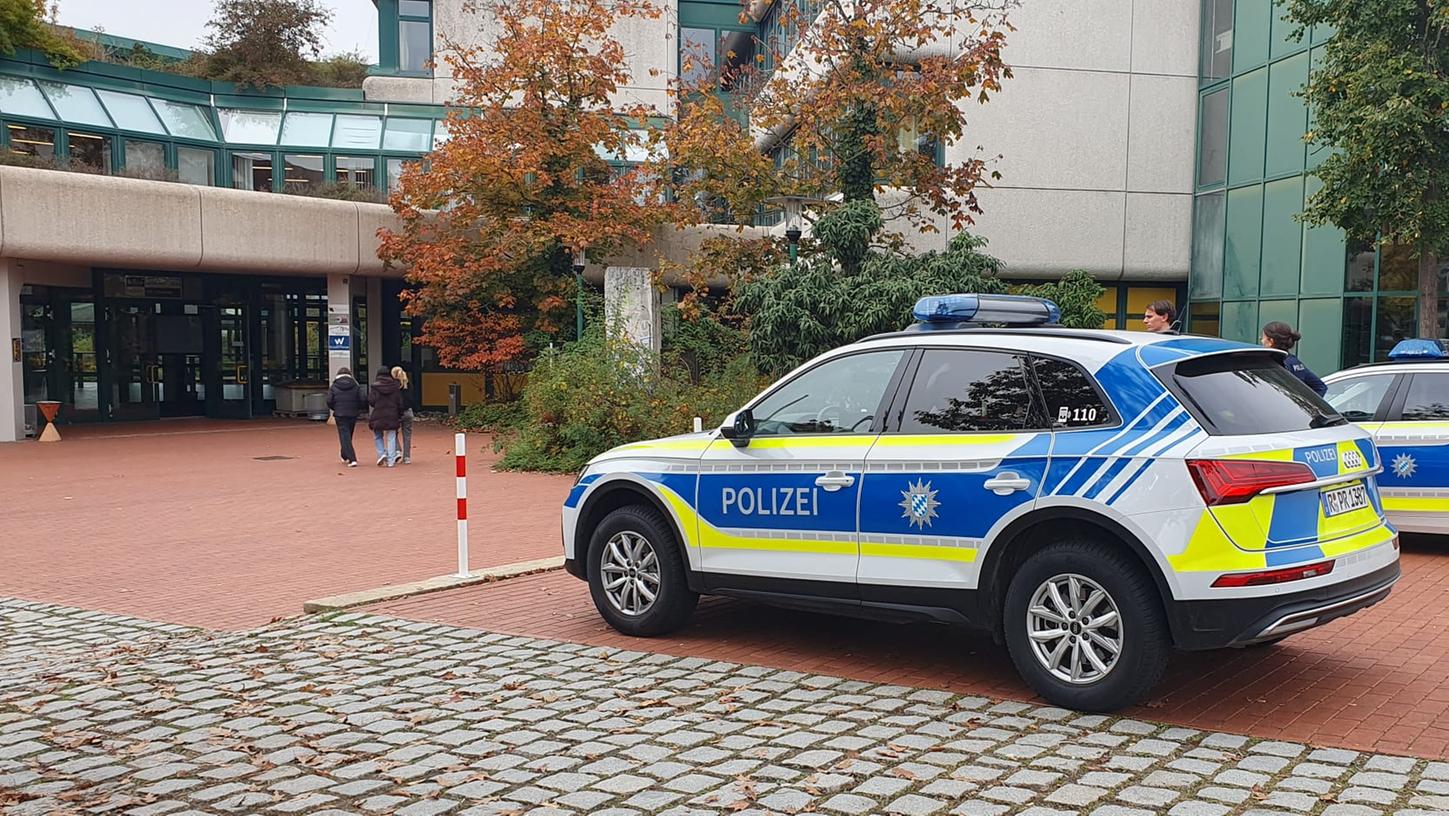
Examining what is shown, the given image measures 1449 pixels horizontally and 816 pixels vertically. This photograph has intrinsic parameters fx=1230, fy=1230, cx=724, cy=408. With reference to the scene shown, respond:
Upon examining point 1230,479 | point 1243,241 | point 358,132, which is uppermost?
point 358,132

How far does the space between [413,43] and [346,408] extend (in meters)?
23.7

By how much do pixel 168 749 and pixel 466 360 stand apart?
21.8m

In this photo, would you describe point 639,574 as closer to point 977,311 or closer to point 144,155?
point 977,311

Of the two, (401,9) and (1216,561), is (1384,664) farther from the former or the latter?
(401,9)

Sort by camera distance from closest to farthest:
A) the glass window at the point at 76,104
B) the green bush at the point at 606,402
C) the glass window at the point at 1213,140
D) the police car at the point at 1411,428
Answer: the police car at the point at 1411,428 < the green bush at the point at 606,402 < the glass window at the point at 1213,140 < the glass window at the point at 76,104

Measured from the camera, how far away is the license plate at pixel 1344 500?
543 centimetres

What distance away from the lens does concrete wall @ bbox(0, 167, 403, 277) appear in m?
22.5

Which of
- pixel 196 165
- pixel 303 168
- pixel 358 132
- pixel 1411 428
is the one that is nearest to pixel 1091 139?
pixel 1411 428

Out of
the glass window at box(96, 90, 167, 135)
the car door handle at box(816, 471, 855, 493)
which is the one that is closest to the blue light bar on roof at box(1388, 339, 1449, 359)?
the car door handle at box(816, 471, 855, 493)

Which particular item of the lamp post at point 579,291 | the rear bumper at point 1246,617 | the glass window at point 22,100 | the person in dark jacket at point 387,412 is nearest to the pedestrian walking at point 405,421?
the person in dark jacket at point 387,412

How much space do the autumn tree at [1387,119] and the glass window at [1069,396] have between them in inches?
423

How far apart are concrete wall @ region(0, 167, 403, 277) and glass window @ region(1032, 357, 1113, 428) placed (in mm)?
21815

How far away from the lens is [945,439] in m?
5.93

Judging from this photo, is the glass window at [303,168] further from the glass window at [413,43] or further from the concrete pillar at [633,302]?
the concrete pillar at [633,302]
